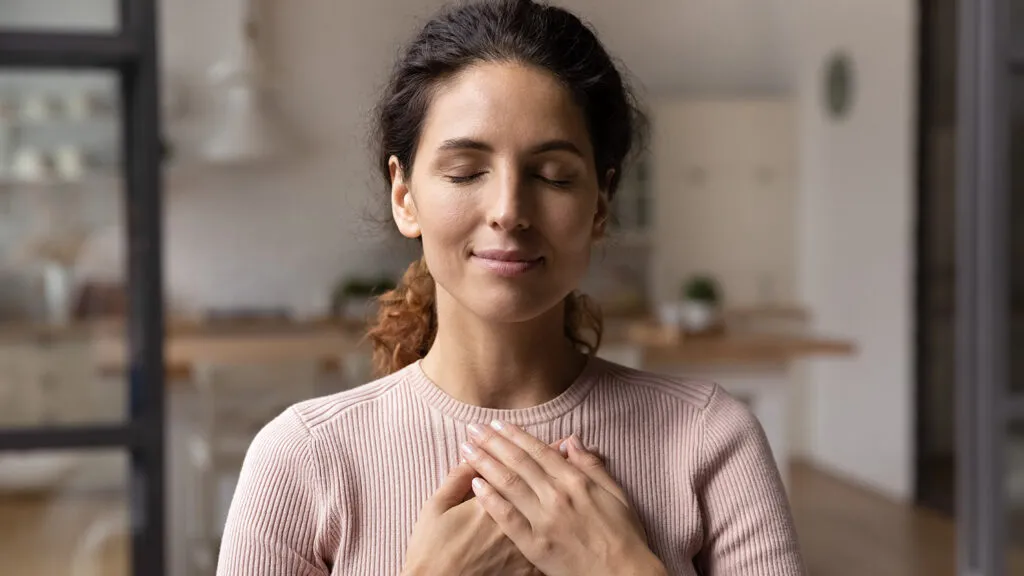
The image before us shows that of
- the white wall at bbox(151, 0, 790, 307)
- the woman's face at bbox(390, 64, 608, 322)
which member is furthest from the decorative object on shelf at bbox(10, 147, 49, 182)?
the white wall at bbox(151, 0, 790, 307)

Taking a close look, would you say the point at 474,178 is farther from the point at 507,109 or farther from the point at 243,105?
the point at 243,105

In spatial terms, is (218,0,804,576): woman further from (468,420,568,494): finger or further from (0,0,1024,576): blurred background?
(0,0,1024,576): blurred background

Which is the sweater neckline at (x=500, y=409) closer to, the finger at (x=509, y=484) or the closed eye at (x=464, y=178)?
the finger at (x=509, y=484)

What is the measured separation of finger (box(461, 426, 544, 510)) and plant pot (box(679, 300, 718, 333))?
347cm

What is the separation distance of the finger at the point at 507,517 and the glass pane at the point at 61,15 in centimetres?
148

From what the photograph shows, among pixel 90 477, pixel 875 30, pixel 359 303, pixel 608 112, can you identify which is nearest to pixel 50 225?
pixel 90 477

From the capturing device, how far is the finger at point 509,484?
3.05ft

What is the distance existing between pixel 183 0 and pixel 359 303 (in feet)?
6.34

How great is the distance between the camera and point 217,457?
13.4 feet

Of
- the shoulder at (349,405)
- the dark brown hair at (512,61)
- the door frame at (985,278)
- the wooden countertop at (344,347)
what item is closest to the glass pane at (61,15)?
the dark brown hair at (512,61)

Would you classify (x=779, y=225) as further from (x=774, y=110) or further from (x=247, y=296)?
(x=247, y=296)

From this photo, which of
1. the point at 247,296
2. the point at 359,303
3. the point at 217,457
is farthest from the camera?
the point at 247,296

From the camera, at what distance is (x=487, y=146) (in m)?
0.91

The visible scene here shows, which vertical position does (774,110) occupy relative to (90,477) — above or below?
above
